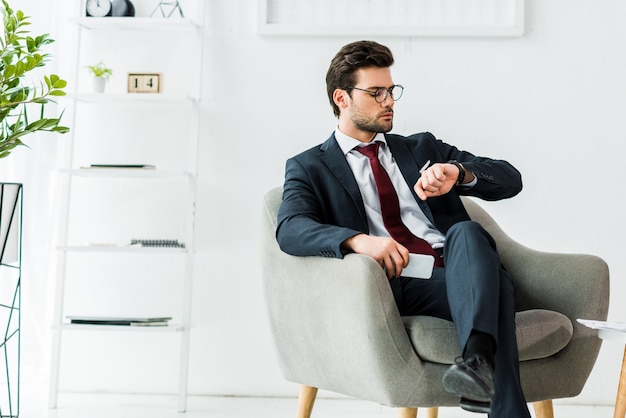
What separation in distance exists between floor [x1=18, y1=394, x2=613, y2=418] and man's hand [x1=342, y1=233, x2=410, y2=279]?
47.6 inches

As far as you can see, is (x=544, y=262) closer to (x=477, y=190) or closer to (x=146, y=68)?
(x=477, y=190)

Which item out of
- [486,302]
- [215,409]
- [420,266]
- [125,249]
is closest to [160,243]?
[125,249]

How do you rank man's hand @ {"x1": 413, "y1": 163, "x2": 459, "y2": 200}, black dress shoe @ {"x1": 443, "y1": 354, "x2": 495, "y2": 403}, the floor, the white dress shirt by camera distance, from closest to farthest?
black dress shoe @ {"x1": 443, "y1": 354, "x2": 495, "y2": 403} < man's hand @ {"x1": 413, "y1": 163, "x2": 459, "y2": 200} < the white dress shirt < the floor

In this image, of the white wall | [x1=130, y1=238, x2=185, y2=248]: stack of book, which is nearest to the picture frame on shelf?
the white wall

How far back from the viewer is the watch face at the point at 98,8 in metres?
3.05

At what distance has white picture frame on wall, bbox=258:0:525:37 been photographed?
3.04 m

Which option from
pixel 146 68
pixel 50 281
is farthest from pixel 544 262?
pixel 50 281

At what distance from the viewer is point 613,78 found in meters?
3.03

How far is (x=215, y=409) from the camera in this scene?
289 cm

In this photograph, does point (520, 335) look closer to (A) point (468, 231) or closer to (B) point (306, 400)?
(A) point (468, 231)

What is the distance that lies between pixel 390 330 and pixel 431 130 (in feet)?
4.84

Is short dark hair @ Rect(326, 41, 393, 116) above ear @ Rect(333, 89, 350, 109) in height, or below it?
above

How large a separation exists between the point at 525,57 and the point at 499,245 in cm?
105

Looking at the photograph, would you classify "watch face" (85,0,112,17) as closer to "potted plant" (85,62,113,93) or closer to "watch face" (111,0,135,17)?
"watch face" (111,0,135,17)
